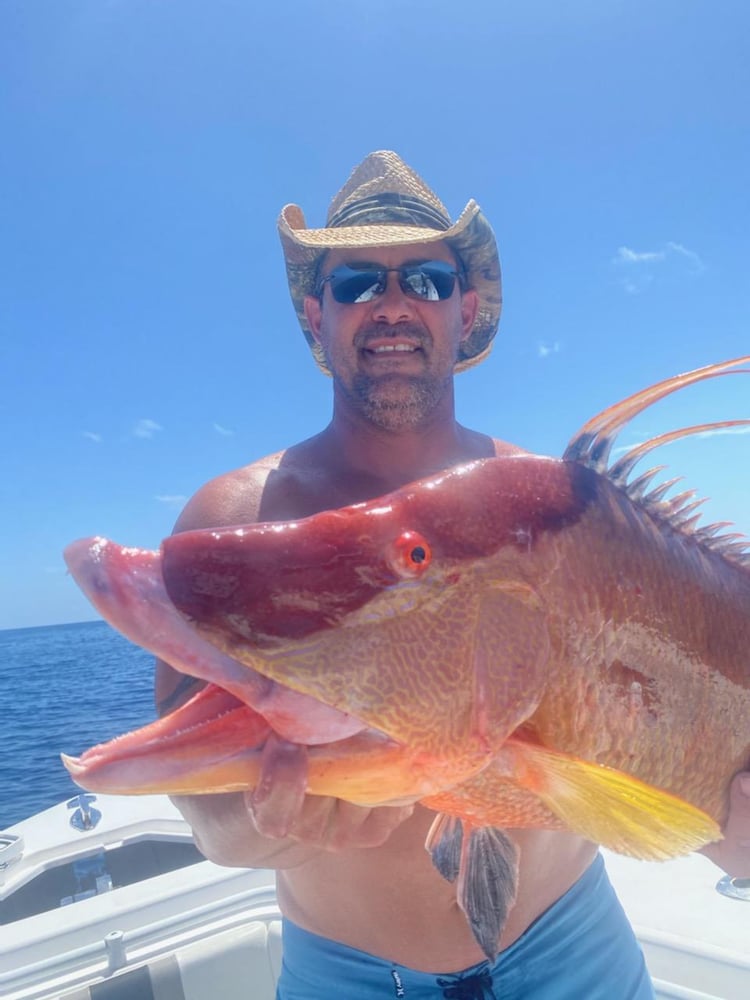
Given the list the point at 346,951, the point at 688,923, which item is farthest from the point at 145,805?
the point at 688,923

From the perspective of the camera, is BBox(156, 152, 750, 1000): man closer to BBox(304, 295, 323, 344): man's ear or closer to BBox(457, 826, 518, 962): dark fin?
BBox(304, 295, 323, 344): man's ear

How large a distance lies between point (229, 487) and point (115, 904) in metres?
2.73

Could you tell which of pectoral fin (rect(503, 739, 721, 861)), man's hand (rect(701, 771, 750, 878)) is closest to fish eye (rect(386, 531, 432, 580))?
pectoral fin (rect(503, 739, 721, 861))

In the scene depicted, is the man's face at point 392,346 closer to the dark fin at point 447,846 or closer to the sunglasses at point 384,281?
the sunglasses at point 384,281

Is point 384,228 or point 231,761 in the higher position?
point 384,228

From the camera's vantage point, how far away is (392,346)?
2703mm

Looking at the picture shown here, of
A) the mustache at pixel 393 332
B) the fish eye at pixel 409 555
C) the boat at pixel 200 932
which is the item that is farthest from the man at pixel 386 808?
the boat at pixel 200 932

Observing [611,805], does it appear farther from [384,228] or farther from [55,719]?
[55,719]

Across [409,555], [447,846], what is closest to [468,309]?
[409,555]

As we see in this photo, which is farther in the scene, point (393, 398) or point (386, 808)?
point (393, 398)

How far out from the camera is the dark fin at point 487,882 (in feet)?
5.86

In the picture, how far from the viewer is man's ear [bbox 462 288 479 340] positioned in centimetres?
313

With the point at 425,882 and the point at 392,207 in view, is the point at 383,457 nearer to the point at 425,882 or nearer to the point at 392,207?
the point at 392,207

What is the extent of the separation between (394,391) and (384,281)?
0.48 m
